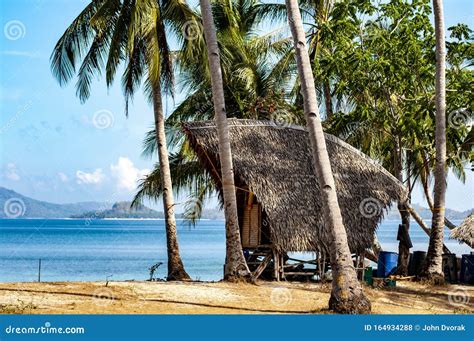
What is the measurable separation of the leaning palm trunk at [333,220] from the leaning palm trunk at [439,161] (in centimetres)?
598

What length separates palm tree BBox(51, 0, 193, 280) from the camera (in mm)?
19375

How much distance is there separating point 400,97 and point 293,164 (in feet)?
14.2

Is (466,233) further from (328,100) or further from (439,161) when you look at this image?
(328,100)

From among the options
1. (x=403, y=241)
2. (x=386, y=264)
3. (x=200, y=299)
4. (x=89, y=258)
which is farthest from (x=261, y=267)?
(x=89, y=258)

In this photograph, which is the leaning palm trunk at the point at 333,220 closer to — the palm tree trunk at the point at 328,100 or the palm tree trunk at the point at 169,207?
the palm tree trunk at the point at 169,207

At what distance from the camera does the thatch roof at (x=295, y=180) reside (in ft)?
59.0

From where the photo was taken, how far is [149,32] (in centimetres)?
1952

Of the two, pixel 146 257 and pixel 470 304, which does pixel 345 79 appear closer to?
pixel 470 304

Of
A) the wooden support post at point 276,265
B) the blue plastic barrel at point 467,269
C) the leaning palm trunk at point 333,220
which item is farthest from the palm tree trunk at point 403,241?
the leaning palm trunk at point 333,220

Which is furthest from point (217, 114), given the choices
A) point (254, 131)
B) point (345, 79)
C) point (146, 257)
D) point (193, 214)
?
point (146, 257)

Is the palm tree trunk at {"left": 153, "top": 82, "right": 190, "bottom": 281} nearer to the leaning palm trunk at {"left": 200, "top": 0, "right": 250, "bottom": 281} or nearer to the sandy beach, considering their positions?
the leaning palm trunk at {"left": 200, "top": 0, "right": 250, "bottom": 281}

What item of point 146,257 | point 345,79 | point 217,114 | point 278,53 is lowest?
point 146,257
